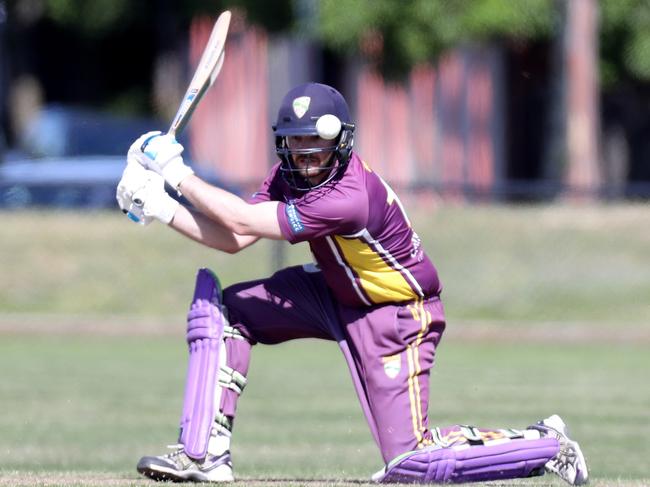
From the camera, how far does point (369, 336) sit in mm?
7172

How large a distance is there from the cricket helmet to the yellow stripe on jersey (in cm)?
32

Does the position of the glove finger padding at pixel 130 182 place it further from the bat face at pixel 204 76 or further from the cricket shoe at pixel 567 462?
the cricket shoe at pixel 567 462

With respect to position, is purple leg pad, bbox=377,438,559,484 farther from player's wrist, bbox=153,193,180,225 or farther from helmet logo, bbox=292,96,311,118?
helmet logo, bbox=292,96,311,118

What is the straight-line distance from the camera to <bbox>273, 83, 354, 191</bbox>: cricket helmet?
22.6 ft

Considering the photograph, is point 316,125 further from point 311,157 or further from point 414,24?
point 414,24

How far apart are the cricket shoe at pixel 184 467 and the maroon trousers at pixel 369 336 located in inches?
9.2

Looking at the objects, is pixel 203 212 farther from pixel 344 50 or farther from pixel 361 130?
pixel 361 130

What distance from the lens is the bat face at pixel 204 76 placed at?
24.5 ft

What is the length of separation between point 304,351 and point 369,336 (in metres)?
9.30

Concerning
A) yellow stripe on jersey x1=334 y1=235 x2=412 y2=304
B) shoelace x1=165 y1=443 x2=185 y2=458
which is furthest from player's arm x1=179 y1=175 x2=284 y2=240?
shoelace x1=165 y1=443 x2=185 y2=458

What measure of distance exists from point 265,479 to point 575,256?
39.3 feet

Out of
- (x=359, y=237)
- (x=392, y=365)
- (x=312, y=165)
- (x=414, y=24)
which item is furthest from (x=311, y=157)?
(x=414, y=24)

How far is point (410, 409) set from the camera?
7.07 meters

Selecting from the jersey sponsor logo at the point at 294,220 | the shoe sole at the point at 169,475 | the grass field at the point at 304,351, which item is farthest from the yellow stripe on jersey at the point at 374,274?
the shoe sole at the point at 169,475
